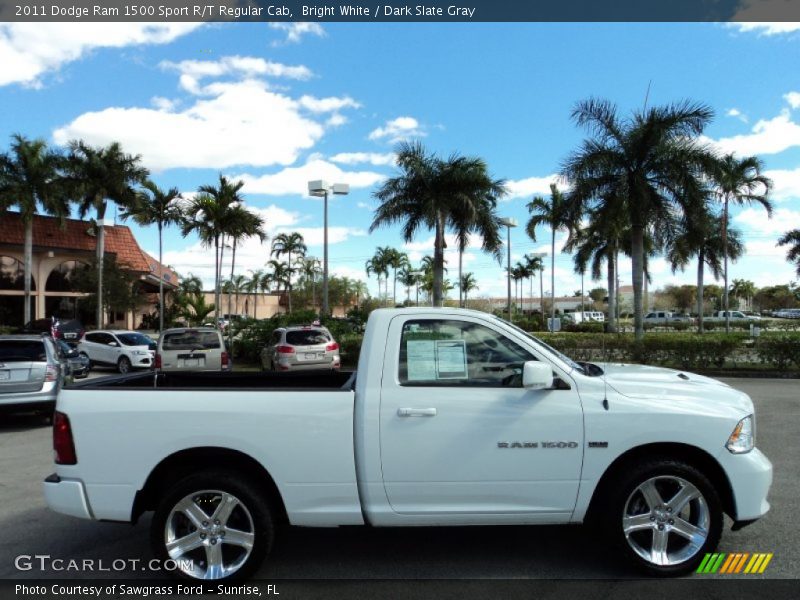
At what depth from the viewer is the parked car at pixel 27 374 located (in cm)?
956

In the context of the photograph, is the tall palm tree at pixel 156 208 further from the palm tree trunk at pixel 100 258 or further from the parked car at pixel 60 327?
the parked car at pixel 60 327

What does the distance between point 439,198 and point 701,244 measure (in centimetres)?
1011

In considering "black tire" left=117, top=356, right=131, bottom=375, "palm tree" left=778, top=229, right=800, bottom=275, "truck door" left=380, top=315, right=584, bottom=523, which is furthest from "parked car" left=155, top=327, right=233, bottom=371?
"palm tree" left=778, top=229, right=800, bottom=275

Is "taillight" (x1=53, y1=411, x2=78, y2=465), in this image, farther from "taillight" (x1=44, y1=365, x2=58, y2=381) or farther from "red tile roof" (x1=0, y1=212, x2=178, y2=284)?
"red tile roof" (x1=0, y1=212, x2=178, y2=284)

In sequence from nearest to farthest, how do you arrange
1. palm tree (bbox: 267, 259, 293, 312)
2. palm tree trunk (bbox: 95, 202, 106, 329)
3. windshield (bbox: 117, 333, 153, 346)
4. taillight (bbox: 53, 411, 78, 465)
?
taillight (bbox: 53, 411, 78, 465) < windshield (bbox: 117, 333, 153, 346) < palm tree trunk (bbox: 95, 202, 106, 329) < palm tree (bbox: 267, 259, 293, 312)

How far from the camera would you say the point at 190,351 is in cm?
1462

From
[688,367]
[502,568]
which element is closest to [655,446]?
[502,568]

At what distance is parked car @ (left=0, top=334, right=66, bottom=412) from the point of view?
9.56m

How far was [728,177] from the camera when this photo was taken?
1314 inches

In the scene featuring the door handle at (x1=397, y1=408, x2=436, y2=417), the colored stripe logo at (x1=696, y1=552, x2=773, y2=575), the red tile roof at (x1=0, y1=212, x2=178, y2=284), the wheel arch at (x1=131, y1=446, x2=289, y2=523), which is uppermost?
the red tile roof at (x1=0, y1=212, x2=178, y2=284)

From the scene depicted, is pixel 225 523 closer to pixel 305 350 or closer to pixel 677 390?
pixel 677 390

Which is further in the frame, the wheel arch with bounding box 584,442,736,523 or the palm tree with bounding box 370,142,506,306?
the palm tree with bounding box 370,142,506,306

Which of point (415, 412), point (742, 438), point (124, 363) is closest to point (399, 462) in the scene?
point (415, 412)

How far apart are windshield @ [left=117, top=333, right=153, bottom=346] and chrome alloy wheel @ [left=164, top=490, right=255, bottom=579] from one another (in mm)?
17992
